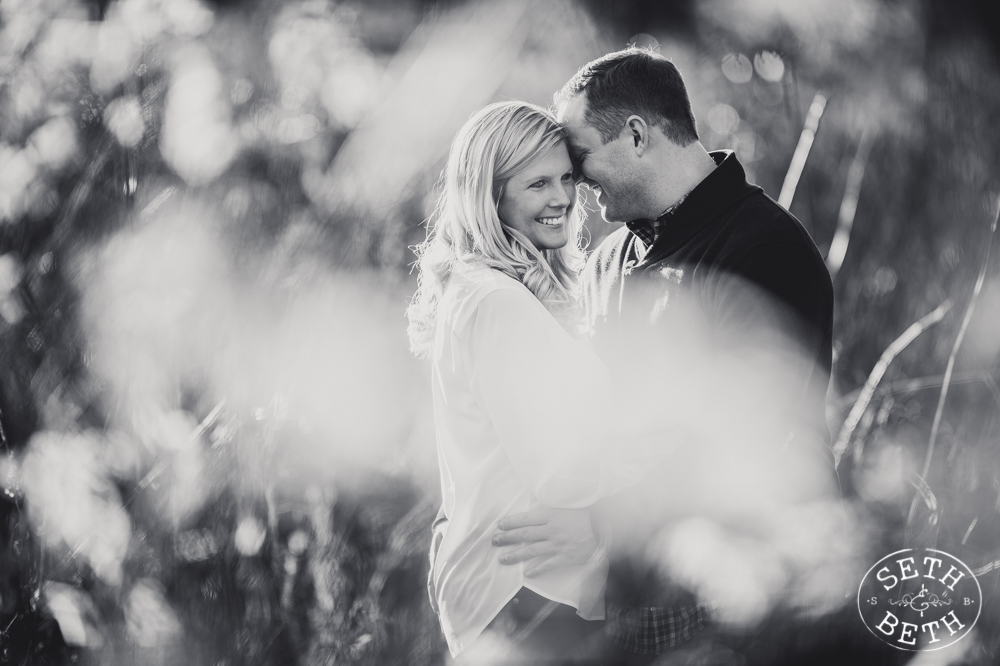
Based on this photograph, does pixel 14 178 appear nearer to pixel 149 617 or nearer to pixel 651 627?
pixel 149 617

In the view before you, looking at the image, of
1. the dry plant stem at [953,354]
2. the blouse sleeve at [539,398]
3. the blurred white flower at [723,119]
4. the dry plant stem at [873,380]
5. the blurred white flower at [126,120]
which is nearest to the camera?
the blouse sleeve at [539,398]

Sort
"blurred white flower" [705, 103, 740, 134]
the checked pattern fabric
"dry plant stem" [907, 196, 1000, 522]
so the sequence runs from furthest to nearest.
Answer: "blurred white flower" [705, 103, 740, 134], "dry plant stem" [907, 196, 1000, 522], the checked pattern fabric

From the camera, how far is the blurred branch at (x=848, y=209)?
1662 mm

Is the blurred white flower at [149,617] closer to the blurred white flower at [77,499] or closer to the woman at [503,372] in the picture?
the blurred white flower at [77,499]

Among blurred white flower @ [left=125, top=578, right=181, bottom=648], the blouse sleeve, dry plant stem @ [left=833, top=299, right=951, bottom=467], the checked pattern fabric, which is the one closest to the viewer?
the blouse sleeve

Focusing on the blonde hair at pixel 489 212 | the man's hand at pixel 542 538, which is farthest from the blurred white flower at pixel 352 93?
the man's hand at pixel 542 538

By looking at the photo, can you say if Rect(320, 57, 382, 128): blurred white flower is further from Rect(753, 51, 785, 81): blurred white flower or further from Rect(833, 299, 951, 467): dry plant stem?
Rect(833, 299, 951, 467): dry plant stem

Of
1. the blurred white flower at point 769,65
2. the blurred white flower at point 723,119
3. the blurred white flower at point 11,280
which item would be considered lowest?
the blurred white flower at point 723,119

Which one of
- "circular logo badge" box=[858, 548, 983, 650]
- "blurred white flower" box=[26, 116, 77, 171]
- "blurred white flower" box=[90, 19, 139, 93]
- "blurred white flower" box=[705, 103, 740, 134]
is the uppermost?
"blurred white flower" box=[90, 19, 139, 93]

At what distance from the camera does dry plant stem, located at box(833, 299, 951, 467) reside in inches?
62.9

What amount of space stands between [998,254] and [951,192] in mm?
165

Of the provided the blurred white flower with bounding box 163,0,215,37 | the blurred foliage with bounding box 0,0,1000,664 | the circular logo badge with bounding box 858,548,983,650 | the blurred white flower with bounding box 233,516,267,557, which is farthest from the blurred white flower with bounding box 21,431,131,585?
the circular logo badge with bounding box 858,548,983,650

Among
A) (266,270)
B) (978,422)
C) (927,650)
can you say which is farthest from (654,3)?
(927,650)

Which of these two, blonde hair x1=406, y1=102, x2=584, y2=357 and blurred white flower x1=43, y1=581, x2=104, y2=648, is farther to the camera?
blurred white flower x1=43, y1=581, x2=104, y2=648
